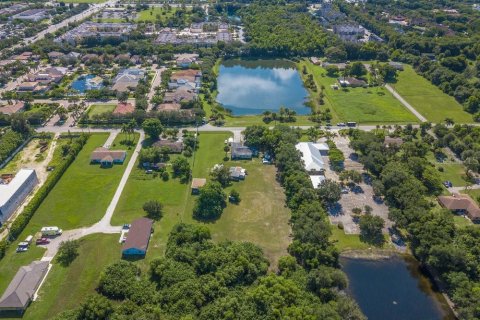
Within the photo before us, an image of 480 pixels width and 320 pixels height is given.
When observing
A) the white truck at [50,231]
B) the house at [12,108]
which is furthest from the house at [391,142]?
the house at [12,108]

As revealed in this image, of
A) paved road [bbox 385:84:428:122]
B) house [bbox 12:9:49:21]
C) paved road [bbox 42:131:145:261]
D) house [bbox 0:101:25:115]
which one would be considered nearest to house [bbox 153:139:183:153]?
paved road [bbox 42:131:145:261]

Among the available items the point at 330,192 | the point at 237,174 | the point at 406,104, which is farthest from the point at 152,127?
the point at 406,104

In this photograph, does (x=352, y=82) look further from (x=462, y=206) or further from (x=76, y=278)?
(x=76, y=278)

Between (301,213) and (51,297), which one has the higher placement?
(301,213)

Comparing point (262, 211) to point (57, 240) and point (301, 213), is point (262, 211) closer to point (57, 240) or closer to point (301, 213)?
point (301, 213)

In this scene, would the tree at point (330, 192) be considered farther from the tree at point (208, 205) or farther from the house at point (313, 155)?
the tree at point (208, 205)

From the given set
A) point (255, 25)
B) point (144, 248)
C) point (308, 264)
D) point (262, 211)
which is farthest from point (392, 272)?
point (255, 25)
